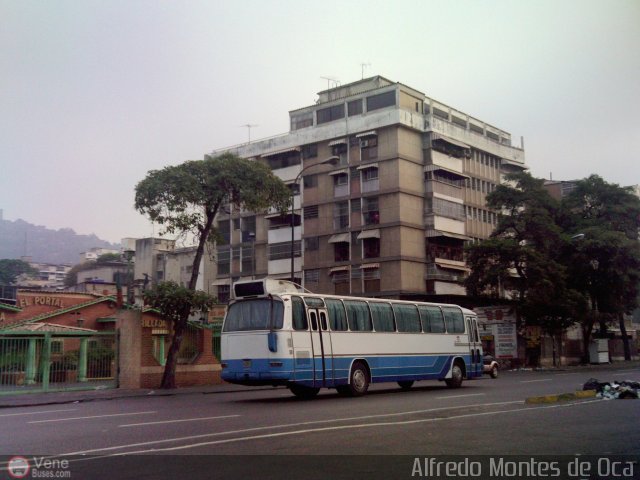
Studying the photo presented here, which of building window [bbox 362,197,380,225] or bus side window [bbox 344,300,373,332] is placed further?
building window [bbox 362,197,380,225]

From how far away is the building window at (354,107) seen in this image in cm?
5869

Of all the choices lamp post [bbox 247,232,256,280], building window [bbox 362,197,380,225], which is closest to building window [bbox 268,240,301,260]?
lamp post [bbox 247,232,256,280]

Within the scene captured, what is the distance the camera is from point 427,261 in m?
56.2

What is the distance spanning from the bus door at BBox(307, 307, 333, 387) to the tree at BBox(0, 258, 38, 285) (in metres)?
84.7

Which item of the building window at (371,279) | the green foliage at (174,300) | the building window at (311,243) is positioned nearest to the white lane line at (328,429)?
the green foliage at (174,300)

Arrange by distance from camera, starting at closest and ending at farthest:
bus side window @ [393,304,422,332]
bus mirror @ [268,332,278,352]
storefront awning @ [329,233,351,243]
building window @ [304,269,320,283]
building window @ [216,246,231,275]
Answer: bus mirror @ [268,332,278,352]
bus side window @ [393,304,422,332]
storefront awning @ [329,233,351,243]
building window @ [304,269,320,283]
building window @ [216,246,231,275]

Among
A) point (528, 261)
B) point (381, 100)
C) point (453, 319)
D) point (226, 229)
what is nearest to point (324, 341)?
point (453, 319)

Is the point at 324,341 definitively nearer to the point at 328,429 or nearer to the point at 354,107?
the point at 328,429

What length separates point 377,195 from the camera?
184 ft

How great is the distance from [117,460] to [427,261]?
48736 millimetres

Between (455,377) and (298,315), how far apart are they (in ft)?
27.6

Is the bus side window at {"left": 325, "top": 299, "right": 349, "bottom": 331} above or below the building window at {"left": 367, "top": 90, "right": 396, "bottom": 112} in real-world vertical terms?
below

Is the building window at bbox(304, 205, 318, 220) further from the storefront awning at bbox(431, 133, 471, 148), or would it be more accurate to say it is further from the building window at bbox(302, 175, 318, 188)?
the storefront awning at bbox(431, 133, 471, 148)

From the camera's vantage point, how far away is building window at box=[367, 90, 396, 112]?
56656 millimetres
